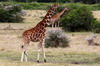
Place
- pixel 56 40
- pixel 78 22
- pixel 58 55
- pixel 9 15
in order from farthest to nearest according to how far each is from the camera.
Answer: pixel 9 15 → pixel 78 22 → pixel 56 40 → pixel 58 55

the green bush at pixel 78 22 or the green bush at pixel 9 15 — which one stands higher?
the green bush at pixel 78 22

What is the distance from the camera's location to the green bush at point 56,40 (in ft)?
69.0

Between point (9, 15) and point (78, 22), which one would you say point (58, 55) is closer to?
point (78, 22)

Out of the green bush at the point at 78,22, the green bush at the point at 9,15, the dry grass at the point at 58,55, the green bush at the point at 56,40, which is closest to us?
the dry grass at the point at 58,55

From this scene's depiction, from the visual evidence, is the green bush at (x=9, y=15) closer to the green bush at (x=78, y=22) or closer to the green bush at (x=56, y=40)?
the green bush at (x=78, y=22)

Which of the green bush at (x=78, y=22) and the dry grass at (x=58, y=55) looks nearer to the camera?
the dry grass at (x=58, y=55)

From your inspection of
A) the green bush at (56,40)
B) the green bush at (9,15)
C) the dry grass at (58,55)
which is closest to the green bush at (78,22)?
the dry grass at (58,55)

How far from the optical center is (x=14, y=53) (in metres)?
17.8

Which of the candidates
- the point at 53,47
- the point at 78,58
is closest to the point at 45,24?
the point at 78,58

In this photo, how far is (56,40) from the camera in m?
21.3

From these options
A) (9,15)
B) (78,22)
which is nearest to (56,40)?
(78,22)

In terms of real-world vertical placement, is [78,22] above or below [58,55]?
below

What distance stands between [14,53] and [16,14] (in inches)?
831

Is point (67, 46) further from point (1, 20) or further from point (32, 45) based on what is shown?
point (1, 20)
